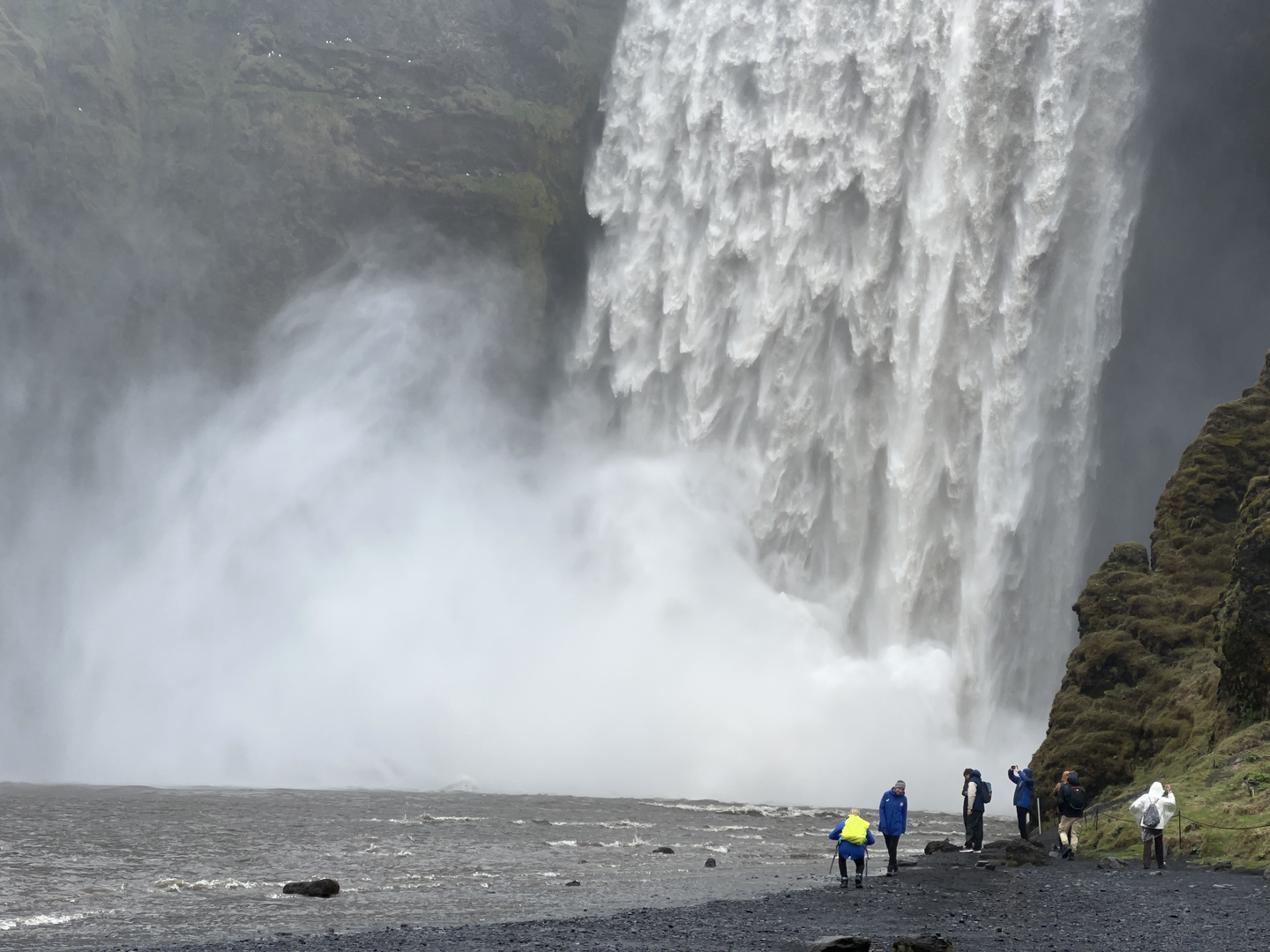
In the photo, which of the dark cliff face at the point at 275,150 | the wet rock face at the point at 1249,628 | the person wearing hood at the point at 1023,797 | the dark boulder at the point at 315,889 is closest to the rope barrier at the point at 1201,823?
the person wearing hood at the point at 1023,797

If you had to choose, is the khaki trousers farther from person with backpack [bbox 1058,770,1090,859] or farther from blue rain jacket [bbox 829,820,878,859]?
blue rain jacket [bbox 829,820,878,859]

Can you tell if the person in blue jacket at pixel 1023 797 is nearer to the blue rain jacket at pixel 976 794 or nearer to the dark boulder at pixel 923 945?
the blue rain jacket at pixel 976 794

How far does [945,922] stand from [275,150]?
49.5 m

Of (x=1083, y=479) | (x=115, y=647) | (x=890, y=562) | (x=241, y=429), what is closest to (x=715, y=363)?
(x=890, y=562)

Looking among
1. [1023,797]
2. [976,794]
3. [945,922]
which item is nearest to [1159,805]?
[976,794]

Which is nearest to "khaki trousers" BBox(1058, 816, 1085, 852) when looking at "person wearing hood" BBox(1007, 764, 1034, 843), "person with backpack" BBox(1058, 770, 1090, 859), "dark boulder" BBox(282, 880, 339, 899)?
"person with backpack" BBox(1058, 770, 1090, 859)

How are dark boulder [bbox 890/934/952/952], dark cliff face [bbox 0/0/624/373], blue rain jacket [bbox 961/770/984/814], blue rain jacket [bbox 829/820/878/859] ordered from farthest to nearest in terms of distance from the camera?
dark cliff face [bbox 0/0/624/373] → blue rain jacket [bbox 961/770/984/814] → blue rain jacket [bbox 829/820/878/859] → dark boulder [bbox 890/934/952/952]

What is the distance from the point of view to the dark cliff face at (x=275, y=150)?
2089 inches

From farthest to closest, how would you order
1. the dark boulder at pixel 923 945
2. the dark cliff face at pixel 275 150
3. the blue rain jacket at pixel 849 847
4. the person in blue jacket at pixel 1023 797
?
the dark cliff face at pixel 275 150 < the person in blue jacket at pixel 1023 797 < the blue rain jacket at pixel 849 847 < the dark boulder at pixel 923 945

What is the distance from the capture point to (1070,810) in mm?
17859

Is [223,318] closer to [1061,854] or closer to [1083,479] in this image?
[1083,479]

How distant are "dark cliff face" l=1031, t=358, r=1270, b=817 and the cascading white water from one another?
1029cm

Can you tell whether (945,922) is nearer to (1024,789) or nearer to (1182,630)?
(1024,789)

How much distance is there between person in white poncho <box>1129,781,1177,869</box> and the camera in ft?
52.2
